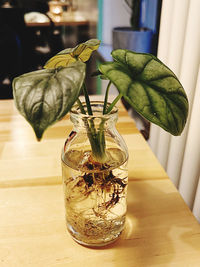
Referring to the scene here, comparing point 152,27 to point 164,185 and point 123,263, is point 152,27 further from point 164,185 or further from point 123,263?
point 123,263

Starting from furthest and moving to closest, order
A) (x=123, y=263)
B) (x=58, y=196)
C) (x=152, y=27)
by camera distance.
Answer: (x=152, y=27) < (x=58, y=196) < (x=123, y=263)

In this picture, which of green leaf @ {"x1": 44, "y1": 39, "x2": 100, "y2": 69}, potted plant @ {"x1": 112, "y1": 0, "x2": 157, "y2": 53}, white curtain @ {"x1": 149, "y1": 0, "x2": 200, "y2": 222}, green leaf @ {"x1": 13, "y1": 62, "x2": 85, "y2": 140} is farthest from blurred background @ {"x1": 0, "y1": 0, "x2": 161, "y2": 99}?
green leaf @ {"x1": 13, "y1": 62, "x2": 85, "y2": 140}

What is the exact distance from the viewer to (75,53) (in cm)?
49

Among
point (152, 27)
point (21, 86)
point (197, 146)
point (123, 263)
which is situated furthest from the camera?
point (152, 27)

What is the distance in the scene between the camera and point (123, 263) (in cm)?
52

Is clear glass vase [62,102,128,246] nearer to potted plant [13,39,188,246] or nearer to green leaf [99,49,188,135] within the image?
potted plant [13,39,188,246]

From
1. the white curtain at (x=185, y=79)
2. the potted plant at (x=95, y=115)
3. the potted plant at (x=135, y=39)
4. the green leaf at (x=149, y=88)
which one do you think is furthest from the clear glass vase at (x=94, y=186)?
the potted plant at (x=135, y=39)

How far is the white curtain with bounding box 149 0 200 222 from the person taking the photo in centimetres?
85

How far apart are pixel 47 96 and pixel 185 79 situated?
0.68m

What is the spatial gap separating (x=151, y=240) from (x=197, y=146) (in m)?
0.41

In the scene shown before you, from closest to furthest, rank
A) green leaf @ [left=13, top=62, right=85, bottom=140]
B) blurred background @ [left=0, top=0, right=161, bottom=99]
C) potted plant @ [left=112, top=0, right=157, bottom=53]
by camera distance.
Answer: green leaf @ [left=13, top=62, right=85, bottom=140], potted plant @ [left=112, top=0, right=157, bottom=53], blurred background @ [left=0, top=0, right=161, bottom=99]

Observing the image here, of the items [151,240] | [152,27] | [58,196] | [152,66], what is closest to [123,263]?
[151,240]

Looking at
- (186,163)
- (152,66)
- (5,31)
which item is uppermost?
(152,66)

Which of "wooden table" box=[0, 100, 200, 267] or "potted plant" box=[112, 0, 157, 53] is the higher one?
"potted plant" box=[112, 0, 157, 53]
